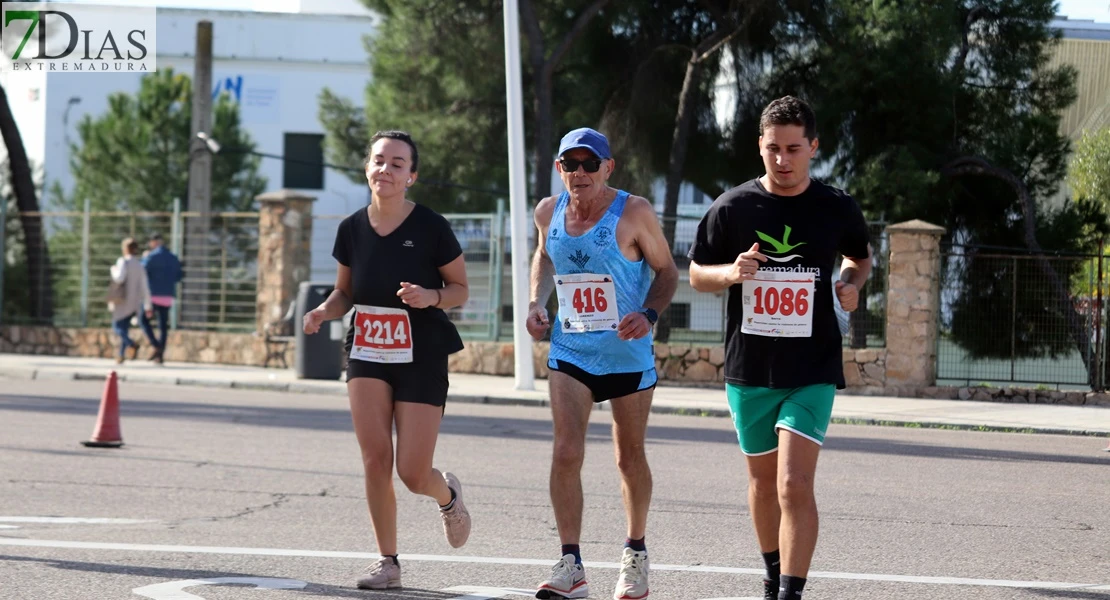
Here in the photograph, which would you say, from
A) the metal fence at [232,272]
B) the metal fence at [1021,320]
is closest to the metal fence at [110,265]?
the metal fence at [232,272]

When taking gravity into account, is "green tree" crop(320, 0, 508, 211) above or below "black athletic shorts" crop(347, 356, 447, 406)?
above

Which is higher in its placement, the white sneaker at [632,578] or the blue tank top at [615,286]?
the blue tank top at [615,286]

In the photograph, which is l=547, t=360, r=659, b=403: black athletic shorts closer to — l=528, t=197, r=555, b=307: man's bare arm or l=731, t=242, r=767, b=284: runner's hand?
l=528, t=197, r=555, b=307: man's bare arm

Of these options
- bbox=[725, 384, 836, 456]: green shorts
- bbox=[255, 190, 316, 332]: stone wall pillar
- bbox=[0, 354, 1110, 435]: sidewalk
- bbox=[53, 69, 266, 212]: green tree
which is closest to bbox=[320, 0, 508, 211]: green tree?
bbox=[255, 190, 316, 332]: stone wall pillar

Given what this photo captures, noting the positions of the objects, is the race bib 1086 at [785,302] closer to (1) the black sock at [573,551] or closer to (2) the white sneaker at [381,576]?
(1) the black sock at [573,551]

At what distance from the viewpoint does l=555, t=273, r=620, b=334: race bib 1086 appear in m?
6.09

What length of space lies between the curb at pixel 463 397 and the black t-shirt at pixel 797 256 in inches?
409

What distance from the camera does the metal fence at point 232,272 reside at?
20.1 meters

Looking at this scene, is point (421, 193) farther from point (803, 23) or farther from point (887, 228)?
point (887, 228)

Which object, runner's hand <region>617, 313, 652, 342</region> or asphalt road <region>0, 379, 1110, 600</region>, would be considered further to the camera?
asphalt road <region>0, 379, 1110, 600</region>

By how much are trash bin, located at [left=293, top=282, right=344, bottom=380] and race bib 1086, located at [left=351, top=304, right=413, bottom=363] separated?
14170 millimetres

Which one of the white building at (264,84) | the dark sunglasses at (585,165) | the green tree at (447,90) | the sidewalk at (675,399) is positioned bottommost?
the sidewalk at (675,399)

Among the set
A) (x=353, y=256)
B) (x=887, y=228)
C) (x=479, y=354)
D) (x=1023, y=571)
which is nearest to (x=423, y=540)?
(x=353, y=256)

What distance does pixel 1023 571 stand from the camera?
269 inches
